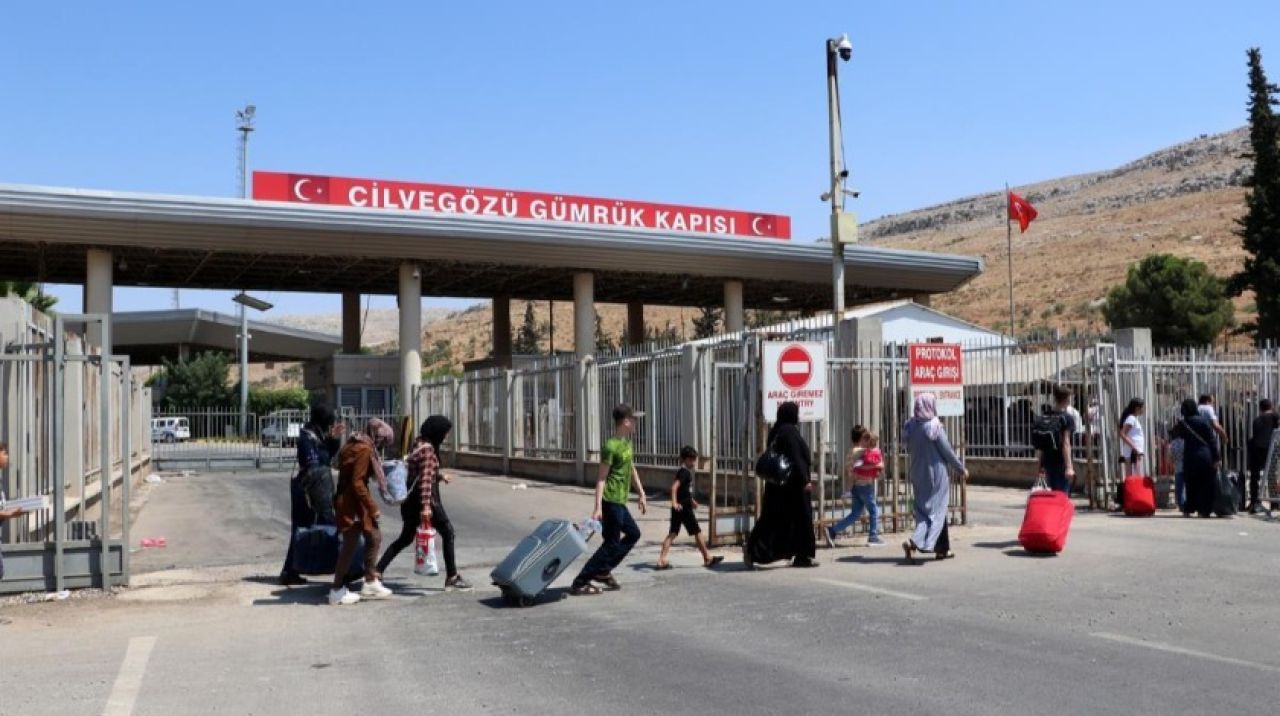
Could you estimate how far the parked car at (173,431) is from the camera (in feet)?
132

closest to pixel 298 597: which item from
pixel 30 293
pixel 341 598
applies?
pixel 341 598

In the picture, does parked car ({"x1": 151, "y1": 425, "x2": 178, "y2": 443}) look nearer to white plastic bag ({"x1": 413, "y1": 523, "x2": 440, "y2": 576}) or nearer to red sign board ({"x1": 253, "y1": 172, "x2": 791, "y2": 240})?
red sign board ({"x1": 253, "y1": 172, "x2": 791, "y2": 240})

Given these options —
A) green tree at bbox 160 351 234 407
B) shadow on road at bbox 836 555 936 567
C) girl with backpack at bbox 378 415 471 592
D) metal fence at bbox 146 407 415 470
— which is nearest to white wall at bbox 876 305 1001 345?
shadow on road at bbox 836 555 936 567

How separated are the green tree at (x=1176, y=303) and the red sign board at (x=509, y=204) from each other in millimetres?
19329

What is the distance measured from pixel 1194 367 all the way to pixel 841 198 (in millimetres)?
6279

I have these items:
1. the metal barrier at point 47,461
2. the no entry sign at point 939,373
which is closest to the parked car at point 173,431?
the metal barrier at point 47,461

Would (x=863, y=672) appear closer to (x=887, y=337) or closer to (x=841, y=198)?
(x=841, y=198)

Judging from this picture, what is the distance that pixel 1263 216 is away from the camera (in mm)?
43156

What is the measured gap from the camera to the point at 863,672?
7.14 metres

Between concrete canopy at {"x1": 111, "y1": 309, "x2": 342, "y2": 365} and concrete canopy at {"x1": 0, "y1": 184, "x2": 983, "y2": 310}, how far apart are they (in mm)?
20195

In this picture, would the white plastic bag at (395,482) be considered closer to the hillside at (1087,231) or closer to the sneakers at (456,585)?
the sneakers at (456,585)

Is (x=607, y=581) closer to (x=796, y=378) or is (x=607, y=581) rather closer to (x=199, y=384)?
(x=796, y=378)

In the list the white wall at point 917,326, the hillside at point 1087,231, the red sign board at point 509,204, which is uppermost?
the hillside at point 1087,231

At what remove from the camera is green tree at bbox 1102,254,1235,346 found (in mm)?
49406
